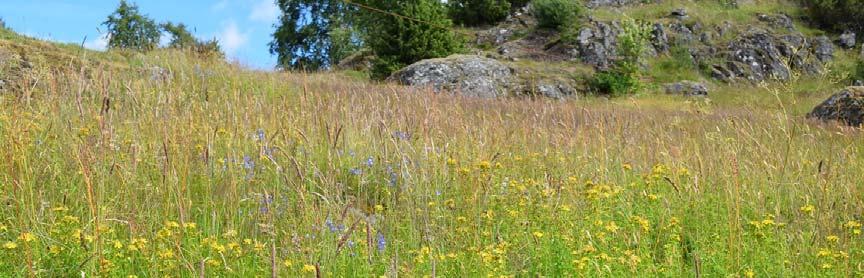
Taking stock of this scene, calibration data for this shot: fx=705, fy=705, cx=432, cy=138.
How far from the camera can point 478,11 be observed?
1071 inches

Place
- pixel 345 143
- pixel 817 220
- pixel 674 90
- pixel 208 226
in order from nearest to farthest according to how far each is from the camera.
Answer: pixel 208 226 < pixel 817 220 < pixel 345 143 < pixel 674 90

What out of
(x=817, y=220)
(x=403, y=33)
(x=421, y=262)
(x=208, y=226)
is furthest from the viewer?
(x=403, y=33)

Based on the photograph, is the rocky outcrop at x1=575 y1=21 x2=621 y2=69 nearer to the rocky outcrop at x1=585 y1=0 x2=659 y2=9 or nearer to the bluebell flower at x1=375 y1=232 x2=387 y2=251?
the rocky outcrop at x1=585 y1=0 x2=659 y2=9

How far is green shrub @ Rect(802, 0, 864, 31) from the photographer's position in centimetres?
2634

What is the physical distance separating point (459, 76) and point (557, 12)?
9281 mm

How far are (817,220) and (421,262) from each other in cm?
203

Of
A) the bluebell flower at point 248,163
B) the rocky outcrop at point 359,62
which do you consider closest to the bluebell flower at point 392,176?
the bluebell flower at point 248,163

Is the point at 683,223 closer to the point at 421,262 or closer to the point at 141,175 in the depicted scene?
the point at 421,262

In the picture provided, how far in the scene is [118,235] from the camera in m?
2.95

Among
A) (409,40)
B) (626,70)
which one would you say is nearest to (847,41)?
(626,70)

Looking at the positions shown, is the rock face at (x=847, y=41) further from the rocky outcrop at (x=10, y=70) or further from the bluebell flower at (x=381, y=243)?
the bluebell flower at (x=381, y=243)

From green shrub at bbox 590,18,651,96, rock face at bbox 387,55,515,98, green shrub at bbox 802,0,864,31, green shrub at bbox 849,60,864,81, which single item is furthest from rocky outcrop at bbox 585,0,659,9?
rock face at bbox 387,55,515,98

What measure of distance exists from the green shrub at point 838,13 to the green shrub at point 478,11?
11911mm

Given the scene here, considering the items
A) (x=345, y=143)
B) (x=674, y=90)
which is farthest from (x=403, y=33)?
(x=345, y=143)
